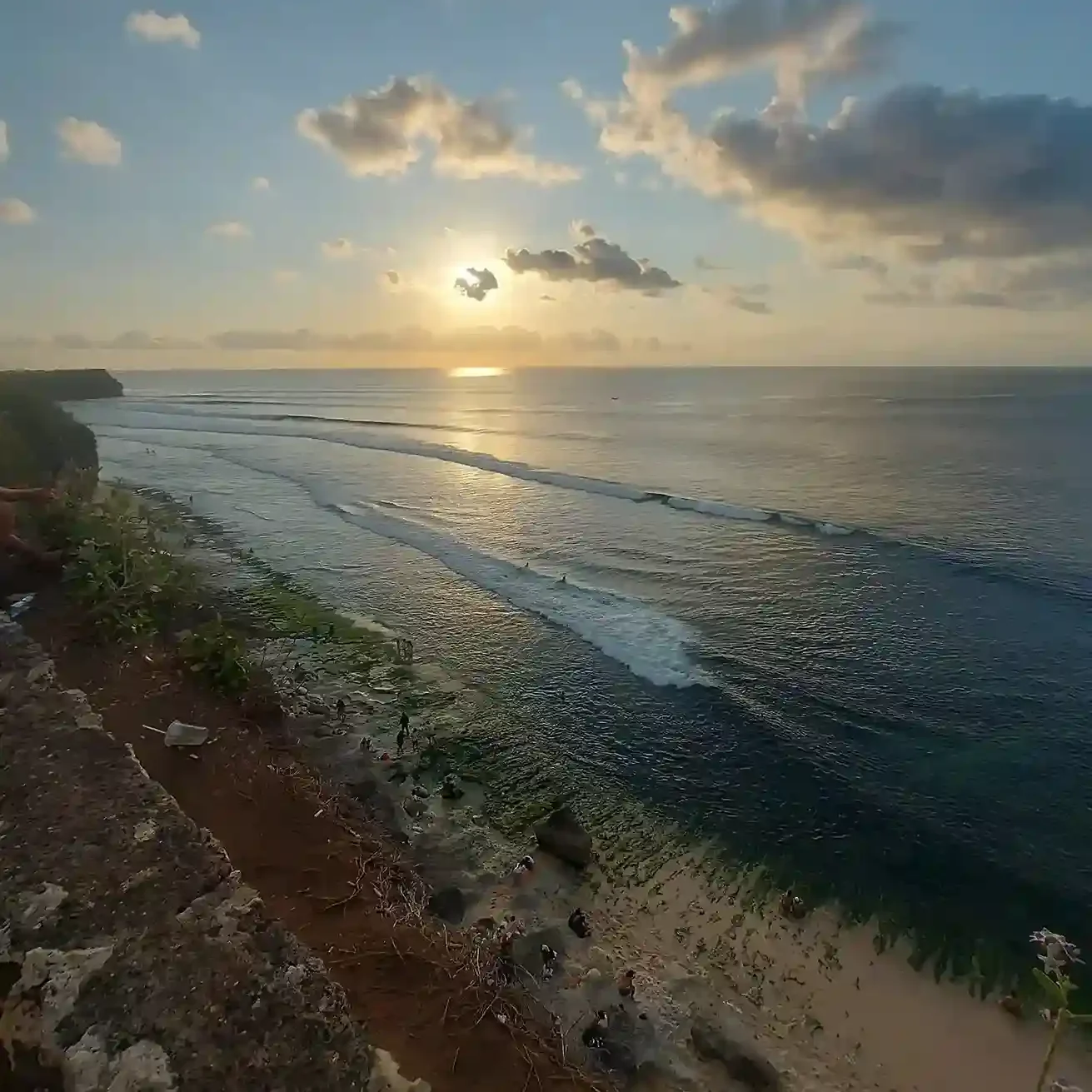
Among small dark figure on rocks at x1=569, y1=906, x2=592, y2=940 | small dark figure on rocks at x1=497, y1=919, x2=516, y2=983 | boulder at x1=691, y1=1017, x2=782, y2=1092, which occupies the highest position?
small dark figure on rocks at x1=497, y1=919, x2=516, y2=983

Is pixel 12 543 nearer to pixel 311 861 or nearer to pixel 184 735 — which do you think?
pixel 184 735

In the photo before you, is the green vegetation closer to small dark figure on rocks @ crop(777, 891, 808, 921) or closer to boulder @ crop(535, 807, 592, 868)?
boulder @ crop(535, 807, 592, 868)

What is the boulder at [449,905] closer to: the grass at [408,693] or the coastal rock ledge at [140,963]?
the grass at [408,693]

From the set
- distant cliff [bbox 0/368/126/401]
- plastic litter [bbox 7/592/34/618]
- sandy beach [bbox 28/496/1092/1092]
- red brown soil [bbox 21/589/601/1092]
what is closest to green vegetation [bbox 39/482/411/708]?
red brown soil [bbox 21/589/601/1092]

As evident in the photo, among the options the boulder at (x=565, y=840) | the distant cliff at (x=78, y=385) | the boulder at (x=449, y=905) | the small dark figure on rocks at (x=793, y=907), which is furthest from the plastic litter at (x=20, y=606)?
the distant cliff at (x=78, y=385)

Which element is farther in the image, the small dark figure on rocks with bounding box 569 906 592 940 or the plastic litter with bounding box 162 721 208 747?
the plastic litter with bounding box 162 721 208 747

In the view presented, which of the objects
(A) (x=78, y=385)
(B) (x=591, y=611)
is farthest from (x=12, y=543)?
(A) (x=78, y=385)

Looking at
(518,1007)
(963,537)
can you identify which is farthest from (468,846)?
(963,537)
